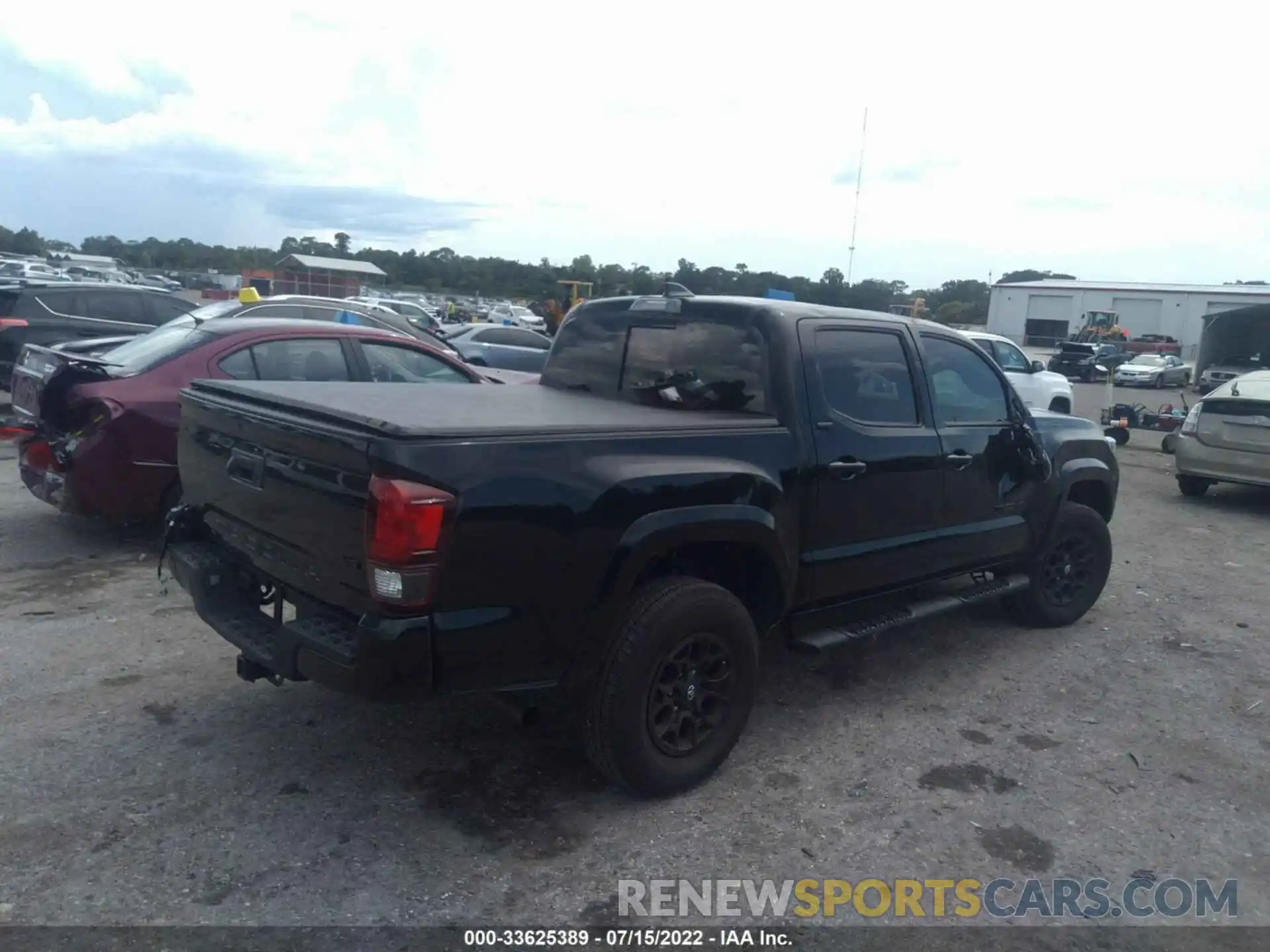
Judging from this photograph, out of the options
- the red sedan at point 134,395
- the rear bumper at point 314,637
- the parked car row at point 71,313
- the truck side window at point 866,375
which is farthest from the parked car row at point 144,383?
the parked car row at point 71,313

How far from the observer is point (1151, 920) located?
3.31 meters

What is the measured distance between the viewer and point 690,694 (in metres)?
3.90

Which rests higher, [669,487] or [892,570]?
[669,487]

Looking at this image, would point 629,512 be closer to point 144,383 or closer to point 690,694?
point 690,694

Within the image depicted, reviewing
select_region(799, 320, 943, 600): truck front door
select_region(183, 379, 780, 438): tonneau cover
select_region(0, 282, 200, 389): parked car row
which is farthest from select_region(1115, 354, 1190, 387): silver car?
select_region(183, 379, 780, 438): tonneau cover

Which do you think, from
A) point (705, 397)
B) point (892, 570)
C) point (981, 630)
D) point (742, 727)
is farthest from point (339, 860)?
point (981, 630)

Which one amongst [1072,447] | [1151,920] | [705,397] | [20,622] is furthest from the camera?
[1072,447]

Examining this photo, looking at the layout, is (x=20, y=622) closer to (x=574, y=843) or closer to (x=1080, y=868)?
(x=574, y=843)

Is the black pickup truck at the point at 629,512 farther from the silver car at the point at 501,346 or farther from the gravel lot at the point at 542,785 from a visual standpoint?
the silver car at the point at 501,346

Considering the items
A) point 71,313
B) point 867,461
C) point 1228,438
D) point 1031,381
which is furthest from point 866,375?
point 1031,381

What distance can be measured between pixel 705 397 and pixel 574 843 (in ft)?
6.52

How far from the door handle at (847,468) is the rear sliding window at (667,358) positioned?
38 cm

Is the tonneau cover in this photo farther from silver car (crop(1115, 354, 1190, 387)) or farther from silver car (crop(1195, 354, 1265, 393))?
silver car (crop(1115, 354, 1190, 387))

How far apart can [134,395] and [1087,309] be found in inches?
2107
